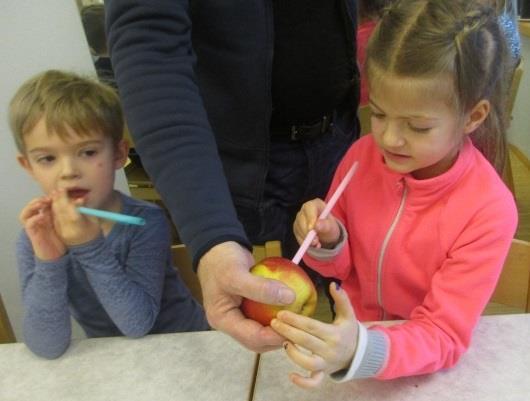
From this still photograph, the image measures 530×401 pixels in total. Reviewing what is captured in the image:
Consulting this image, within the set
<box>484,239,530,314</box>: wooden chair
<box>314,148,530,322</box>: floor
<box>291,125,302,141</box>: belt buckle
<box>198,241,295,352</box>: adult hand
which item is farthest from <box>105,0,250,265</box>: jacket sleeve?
<box>314,148,530,322</box>: floor

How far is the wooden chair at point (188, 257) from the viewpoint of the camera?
112cm

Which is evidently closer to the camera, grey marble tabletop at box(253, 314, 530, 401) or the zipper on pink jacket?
grey marble tabletop at box(253, 314, 530, 401)

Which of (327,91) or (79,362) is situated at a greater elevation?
(327,91)

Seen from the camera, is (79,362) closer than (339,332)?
No

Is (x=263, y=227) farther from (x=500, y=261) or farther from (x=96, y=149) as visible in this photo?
(x=500, y=261)

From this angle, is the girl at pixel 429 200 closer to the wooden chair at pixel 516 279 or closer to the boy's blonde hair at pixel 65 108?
the wooden chair at pixel 516 279

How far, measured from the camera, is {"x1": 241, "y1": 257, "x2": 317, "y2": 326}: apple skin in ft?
2.32

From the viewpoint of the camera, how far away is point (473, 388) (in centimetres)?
76

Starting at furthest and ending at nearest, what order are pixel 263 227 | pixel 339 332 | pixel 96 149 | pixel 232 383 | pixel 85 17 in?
pixel 85 17, pixel 263 227, pixel 96 149, pixel 232 383, pixel 339 332

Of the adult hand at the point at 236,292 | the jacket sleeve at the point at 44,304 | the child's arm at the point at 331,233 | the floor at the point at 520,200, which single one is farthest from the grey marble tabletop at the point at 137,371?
the floor at the point at 520,200

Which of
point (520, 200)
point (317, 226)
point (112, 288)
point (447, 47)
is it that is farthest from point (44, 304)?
point (520, 200)

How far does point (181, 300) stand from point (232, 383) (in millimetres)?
403

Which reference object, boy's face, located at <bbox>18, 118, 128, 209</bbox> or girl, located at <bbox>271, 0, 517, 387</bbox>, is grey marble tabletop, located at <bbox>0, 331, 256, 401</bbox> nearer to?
girl, located at <bbox>271, 0, 517, 387</bbox>

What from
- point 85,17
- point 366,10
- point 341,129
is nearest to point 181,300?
point 341,129
